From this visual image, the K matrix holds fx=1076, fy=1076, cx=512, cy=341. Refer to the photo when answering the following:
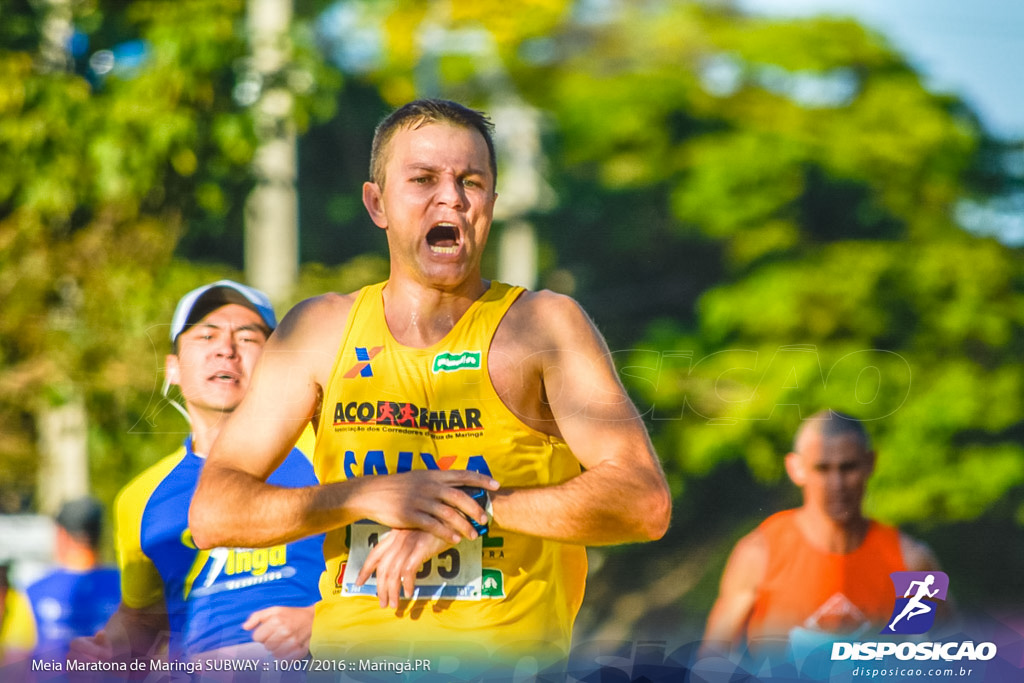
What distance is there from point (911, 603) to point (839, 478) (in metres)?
0.41

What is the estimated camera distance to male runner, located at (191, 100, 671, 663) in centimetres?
215

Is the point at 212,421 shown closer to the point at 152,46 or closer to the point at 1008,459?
the point at 152,46

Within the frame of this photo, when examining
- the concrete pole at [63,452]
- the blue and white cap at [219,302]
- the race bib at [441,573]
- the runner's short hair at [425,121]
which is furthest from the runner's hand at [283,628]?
the concrete pole at [63,452]

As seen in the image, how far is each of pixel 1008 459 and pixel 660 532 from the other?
483cm

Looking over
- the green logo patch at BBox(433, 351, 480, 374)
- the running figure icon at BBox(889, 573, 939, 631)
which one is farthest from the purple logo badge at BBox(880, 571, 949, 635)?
the green logo patch at BBox(433, 351, 480, 374)

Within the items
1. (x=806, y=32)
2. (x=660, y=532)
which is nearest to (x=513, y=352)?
(x=660, y=532)

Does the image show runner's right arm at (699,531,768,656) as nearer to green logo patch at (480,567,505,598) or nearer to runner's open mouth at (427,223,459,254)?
green logo patch at (480,567,505,598)

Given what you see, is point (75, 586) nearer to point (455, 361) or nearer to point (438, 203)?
point (455, 361)

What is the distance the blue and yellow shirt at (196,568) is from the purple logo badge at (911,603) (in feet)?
5.55

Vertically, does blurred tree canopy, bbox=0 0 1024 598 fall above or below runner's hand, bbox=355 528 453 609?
above

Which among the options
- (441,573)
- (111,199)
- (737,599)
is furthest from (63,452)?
(441,573)

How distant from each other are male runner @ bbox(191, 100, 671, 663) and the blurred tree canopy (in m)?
1.94

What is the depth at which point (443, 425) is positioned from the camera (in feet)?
7.47

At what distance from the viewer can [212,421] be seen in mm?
3002
